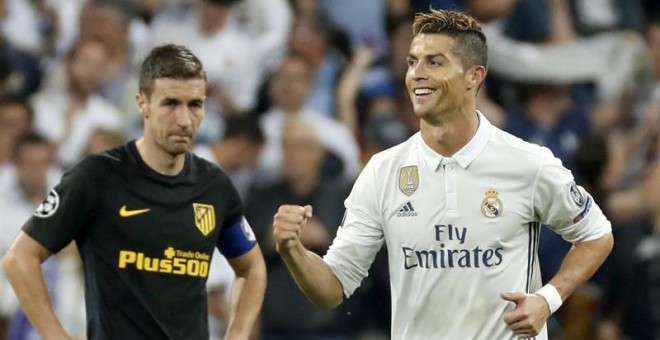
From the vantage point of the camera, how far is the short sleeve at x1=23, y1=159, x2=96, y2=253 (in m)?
5.64

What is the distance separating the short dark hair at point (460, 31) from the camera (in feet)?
17.8

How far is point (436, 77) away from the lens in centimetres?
535

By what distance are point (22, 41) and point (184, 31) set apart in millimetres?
1293

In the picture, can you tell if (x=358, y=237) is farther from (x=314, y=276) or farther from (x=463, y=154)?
(x=463, y=154)

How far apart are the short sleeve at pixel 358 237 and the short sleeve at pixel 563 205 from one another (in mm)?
678

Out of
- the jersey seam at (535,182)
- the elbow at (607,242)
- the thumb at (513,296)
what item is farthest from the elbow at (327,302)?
the elbow at (607,242)

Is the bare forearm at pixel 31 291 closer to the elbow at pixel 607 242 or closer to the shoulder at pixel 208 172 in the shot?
the shoulder at pixel 208 172

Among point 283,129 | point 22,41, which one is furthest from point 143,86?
point 22,41

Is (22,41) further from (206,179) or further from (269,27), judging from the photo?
(206,179)

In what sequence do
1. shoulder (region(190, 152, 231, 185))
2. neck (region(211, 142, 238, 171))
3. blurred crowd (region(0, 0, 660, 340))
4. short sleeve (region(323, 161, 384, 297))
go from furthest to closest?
neck (region(211, 142, 238, 171)) → blurred crowd (region(0, 0, 660, 340)) → shoulder (region(190, 152, 231, 185)) → short sleeve (region(323, 161, 384, 297))

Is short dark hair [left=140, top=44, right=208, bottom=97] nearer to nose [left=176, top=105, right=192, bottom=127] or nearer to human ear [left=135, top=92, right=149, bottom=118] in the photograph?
human ear [left=135, top=92, right=149, bottom=118]

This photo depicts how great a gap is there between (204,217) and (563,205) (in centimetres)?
164

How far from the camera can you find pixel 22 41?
10531mm

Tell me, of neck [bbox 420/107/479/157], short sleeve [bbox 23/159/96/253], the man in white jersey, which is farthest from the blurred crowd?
neck [bbox 420/107/479/157]
